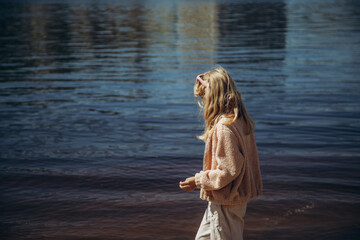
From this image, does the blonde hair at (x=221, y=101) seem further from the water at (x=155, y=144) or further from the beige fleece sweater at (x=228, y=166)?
the water at (x=155, y=144)

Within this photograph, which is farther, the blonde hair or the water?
the water

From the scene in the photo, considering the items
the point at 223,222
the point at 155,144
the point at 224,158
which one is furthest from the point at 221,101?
the point at 155,144

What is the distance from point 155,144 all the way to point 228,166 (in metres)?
5.09

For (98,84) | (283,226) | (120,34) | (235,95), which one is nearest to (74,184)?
(283,226)

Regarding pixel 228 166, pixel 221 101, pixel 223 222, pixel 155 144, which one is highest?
pixel 221 101

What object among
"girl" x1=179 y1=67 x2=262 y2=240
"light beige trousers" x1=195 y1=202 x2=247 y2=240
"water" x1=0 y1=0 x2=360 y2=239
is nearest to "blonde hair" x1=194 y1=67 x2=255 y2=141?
"girl" x1=179 y1=67 x2=262 y2=240

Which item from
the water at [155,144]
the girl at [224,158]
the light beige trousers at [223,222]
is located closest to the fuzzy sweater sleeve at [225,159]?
the girl at [224,158]

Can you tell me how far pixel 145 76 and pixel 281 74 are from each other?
3.97 meters

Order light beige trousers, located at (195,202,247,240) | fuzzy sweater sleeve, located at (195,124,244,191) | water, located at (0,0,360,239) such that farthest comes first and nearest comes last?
water, located at (0,0,360,239) → light beige trousers, located at (195,202,247,240) → fuzzy sweater sleeve, located at (195,124,244,191)

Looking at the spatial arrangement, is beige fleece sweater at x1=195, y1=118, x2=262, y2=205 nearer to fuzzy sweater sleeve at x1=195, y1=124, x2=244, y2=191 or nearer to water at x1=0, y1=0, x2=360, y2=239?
fuzzy sweater sleeve at x1=195, y1=124, x2=244, y2=191

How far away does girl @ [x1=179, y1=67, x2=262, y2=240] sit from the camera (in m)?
3.48

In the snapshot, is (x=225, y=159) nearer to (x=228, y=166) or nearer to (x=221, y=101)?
(x=228, y=166)

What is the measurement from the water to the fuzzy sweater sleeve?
184cm

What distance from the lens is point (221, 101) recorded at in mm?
3541
